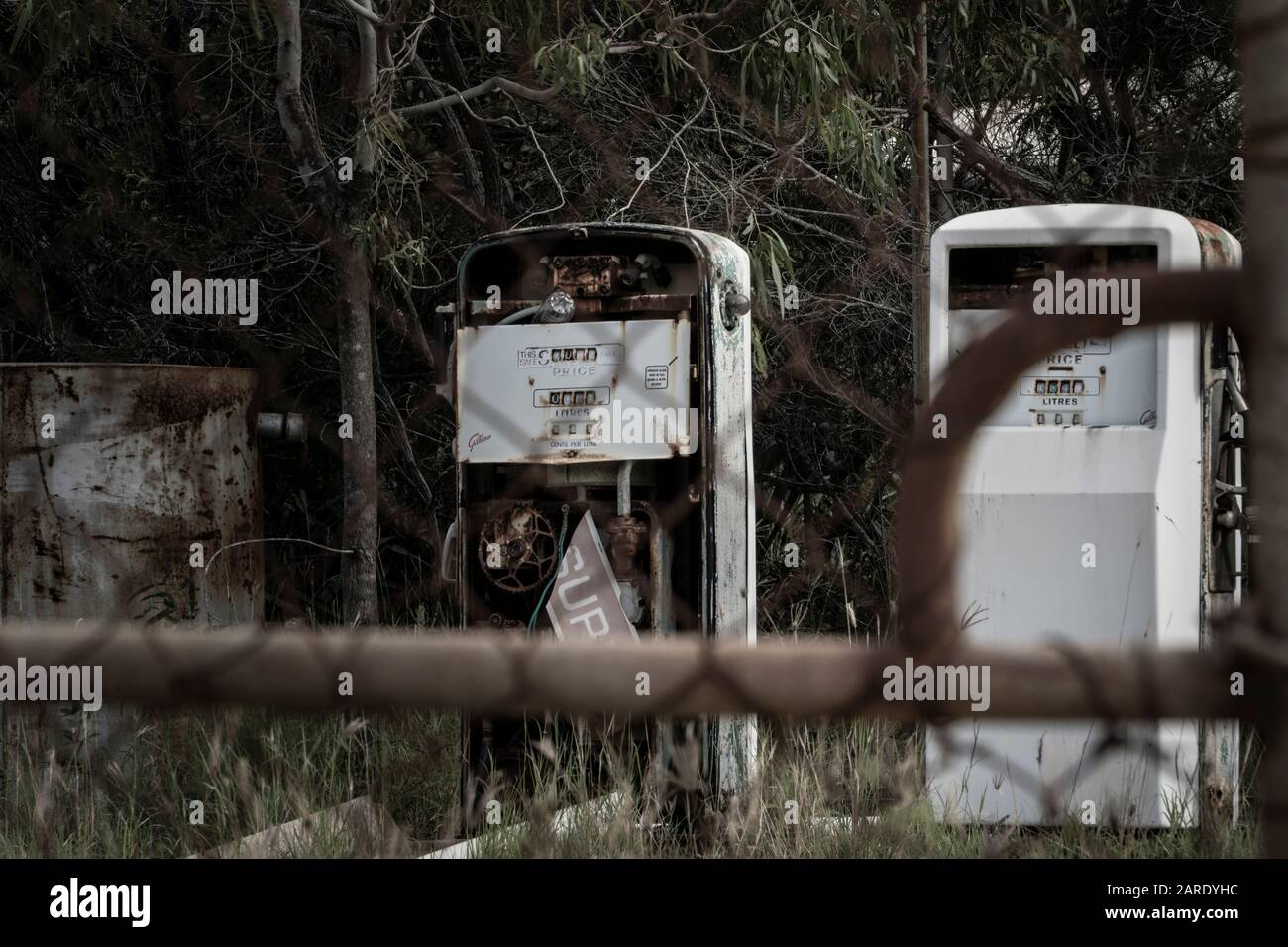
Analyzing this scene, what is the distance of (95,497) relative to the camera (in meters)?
3.40

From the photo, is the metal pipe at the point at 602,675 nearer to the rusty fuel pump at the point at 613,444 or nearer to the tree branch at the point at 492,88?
the rusty fuel pump at the point at 613,444

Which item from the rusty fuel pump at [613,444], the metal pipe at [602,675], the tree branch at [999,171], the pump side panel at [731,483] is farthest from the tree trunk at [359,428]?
the metal pipe at [602,675]

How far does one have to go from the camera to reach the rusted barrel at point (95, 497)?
3.40 m

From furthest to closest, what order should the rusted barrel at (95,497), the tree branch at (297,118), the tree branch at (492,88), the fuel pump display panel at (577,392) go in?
A: the tree branch at (492,88)
the tree branch at (297,118)
the rusted barrel at (95,497)
the fuel pump display panel at (577,392)

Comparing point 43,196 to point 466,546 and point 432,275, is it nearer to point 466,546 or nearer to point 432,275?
point 432,275

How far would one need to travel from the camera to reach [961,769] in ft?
9.70

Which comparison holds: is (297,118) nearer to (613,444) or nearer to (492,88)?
(492,88)

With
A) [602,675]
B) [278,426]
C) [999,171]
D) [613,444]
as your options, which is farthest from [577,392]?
[602,675]

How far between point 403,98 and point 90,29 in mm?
1115

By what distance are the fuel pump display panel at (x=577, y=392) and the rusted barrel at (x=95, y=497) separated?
2.77 ft

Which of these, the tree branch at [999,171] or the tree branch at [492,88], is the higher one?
the tree branch at [492,88]

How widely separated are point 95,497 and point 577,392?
128cm

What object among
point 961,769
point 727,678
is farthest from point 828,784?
point 727,678
